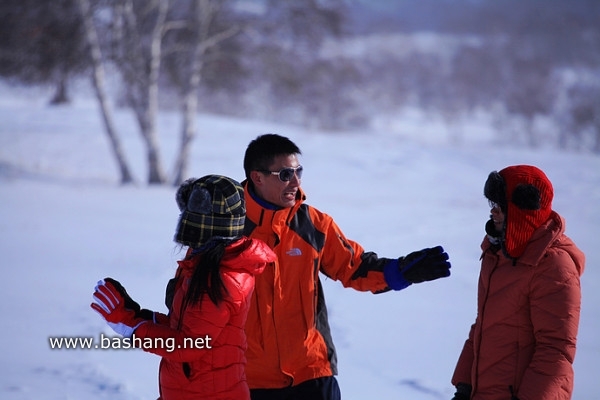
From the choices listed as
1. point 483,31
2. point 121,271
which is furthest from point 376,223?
point 483,31

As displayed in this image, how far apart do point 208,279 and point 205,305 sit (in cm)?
8

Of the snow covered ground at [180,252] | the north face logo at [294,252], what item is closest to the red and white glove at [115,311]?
the north face logo at [294,252]

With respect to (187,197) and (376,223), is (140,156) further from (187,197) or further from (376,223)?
(187,197)

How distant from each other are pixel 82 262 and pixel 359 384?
3.47 metres

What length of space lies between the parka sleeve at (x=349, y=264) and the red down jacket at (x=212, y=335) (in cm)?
49

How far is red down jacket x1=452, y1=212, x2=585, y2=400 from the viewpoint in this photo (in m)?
2.05

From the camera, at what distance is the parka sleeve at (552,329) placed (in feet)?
6.70

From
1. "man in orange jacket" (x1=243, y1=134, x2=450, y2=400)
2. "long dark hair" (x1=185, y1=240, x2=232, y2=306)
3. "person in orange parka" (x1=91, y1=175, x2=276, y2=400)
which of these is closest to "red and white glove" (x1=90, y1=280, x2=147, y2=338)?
"person in orange parka" (x1=91, y1=175, x2=276, y2=400)

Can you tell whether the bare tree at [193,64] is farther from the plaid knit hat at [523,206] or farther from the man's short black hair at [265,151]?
the plaid knit hat at [523,206]

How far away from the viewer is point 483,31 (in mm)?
94125

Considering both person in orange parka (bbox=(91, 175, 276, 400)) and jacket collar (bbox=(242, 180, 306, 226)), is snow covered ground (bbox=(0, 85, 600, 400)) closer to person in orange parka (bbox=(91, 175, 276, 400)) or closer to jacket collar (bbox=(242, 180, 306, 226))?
jacket collar (bbox=(242, 180, 306, 226))

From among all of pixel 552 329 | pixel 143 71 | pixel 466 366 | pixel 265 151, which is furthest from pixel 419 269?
pixel 143 71

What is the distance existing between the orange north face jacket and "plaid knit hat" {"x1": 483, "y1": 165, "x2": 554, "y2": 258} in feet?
1.69

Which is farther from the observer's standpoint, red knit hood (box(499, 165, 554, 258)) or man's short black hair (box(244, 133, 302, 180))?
man's short black hair (box(244, 133, 302, 180))
